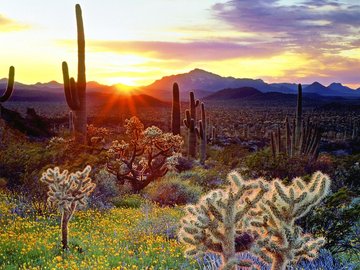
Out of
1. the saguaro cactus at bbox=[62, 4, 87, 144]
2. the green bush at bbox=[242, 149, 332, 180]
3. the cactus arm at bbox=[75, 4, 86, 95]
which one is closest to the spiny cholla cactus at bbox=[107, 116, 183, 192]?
the saguaro cactus at bbox=[62, 4, 87, 144]

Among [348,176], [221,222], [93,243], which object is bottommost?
[93,243]

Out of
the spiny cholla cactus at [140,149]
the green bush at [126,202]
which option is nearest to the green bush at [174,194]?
the green bush at [126,202]

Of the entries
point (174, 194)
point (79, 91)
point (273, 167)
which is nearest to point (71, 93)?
point (79, 91)

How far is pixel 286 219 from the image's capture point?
430 centimetres

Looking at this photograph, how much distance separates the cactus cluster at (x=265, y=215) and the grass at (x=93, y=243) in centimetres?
392

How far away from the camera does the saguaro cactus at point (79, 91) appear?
20734 mm

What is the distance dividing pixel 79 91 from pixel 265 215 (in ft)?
58.7

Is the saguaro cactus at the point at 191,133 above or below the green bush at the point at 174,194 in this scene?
above

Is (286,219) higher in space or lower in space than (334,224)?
higher

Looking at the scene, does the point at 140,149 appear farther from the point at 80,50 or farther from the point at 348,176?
the point at 348,176

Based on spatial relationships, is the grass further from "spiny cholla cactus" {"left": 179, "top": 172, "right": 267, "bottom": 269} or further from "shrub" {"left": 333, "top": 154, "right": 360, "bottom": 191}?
"shrub" {"left": 333, "top": 154, "right": 360, "bottom": 191}

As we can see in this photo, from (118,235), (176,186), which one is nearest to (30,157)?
(176,186)

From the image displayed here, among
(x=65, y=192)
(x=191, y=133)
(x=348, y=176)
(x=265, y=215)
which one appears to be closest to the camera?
(x=265, y=215)

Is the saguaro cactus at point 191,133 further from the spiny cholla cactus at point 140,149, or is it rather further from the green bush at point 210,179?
the spiny cholla cactus at point 140,149
